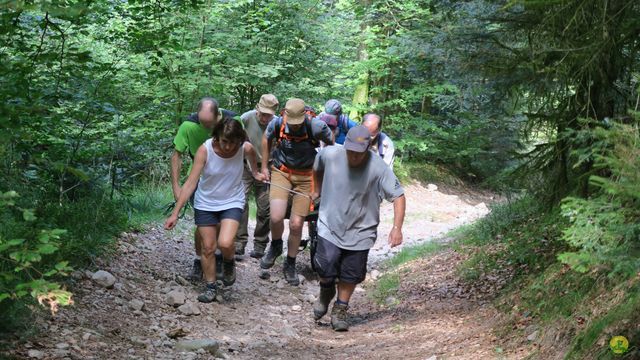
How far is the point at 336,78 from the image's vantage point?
68.4ft

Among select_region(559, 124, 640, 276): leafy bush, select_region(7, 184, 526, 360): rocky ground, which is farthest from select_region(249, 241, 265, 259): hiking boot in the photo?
select_region(559, 124, 640, 276): leafy bush

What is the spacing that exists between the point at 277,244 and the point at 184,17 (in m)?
6.43

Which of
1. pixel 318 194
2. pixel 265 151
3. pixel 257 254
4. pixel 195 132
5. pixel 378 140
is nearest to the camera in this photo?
pixel 318 194

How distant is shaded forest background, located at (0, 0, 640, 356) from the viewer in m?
3.96

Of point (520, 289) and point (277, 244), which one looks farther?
point (277, 244)

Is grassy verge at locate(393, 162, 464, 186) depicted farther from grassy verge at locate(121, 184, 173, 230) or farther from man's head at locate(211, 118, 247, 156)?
man's head at locate(211, 118, 247, 156)

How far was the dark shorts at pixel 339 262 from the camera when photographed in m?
7.27

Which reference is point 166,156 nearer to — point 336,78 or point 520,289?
point 336,78

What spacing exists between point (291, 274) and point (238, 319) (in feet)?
6.68

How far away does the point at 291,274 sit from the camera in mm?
9398

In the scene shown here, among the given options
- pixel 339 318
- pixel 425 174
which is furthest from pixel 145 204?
pixel 425 174

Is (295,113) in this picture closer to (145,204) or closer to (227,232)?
(227,232)

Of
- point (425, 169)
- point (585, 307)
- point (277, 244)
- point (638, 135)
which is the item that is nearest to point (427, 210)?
point (425, 169)

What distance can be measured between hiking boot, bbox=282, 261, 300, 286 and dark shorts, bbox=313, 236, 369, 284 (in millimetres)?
2013
